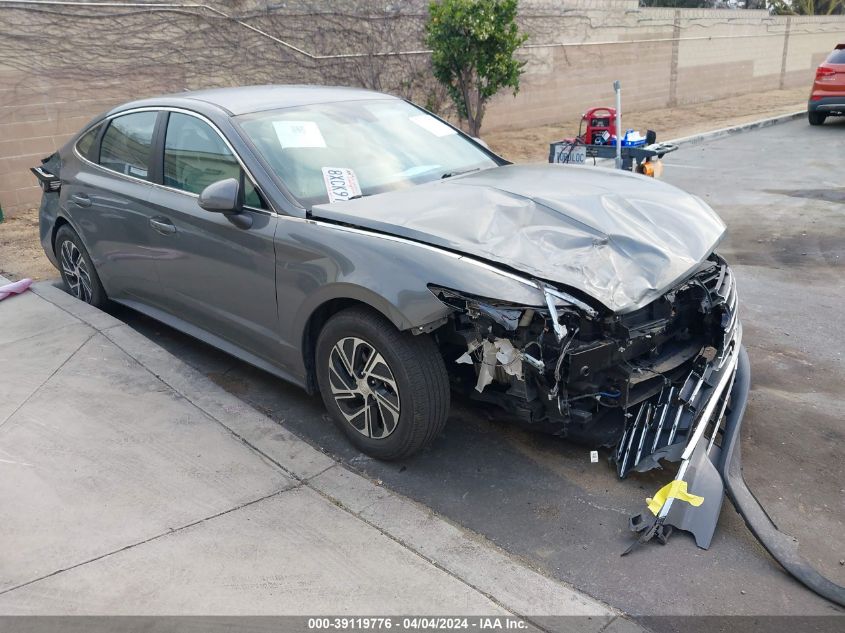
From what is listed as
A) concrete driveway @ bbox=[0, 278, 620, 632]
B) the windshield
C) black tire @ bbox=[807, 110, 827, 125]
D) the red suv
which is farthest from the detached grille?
black tire @ bbox=[807, 110, 827, 125]

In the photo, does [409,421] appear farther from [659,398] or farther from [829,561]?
[829,561]

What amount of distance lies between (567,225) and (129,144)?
10.1ft

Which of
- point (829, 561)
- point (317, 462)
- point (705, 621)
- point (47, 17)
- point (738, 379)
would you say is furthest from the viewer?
point (47, 17)

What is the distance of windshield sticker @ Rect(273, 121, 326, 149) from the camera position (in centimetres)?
406

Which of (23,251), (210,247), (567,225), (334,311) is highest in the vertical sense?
(567,225)

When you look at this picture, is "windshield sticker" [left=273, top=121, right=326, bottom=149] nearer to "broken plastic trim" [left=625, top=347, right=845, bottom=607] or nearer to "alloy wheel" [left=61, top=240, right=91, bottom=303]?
"alloy wheel" [left=61, top=240, right=91, bottom=303]

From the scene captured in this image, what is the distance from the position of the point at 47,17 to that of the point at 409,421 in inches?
339

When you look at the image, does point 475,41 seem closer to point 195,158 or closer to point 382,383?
point 195,158

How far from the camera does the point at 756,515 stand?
2.99 meters

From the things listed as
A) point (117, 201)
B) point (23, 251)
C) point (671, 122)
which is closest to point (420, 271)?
point (117, 201)

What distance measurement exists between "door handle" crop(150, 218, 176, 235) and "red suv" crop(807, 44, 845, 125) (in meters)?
15.4

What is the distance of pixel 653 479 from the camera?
11.4 feet

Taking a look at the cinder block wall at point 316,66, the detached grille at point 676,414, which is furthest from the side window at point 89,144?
the cinder block wall at point 316,66

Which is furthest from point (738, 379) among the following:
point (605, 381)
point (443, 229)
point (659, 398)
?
point (443, 229)
